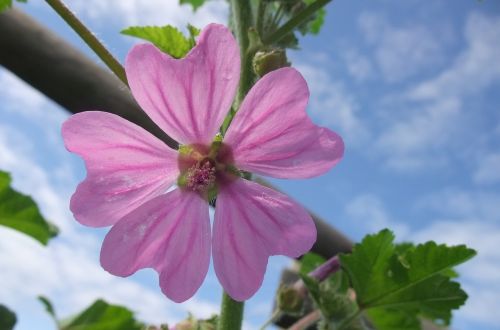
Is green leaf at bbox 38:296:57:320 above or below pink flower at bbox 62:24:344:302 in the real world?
above

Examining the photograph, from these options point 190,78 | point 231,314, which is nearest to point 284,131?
point 190,78

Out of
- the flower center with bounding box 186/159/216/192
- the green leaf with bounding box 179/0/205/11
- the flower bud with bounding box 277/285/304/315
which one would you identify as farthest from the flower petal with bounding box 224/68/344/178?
the green leaf with bounding box 179/0/205/11

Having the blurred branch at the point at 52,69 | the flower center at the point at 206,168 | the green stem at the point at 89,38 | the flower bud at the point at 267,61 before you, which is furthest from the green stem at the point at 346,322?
the blurred branch at the point at 52,69

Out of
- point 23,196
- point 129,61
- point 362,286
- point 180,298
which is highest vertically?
point 23,196

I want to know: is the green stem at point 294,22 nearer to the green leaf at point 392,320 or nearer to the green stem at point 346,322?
the green stem at point 346,322

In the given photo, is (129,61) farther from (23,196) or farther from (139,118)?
(23,196)

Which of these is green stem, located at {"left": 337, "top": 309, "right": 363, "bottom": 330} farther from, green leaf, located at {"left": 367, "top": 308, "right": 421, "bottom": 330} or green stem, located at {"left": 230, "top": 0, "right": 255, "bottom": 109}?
green stem, located at {"left": 230, "top": 0, "right": 255, "bottom": 109}

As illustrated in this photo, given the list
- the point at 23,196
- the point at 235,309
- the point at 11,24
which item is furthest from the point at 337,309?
the point at 11,24
